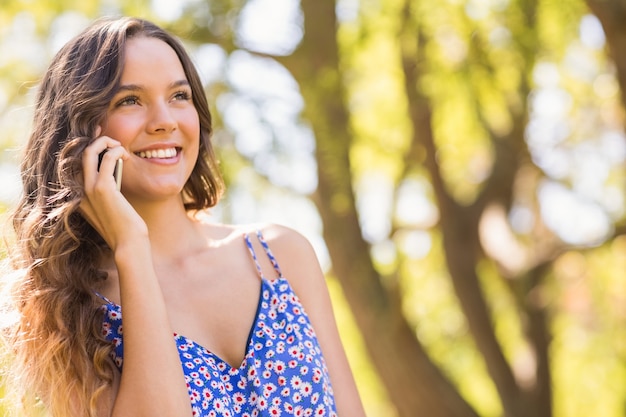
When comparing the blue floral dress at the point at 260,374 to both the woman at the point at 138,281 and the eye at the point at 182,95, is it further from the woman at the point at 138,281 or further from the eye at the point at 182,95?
the eye at the point at 182,95

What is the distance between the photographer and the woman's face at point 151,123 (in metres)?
2.53

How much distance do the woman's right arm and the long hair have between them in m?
0.07

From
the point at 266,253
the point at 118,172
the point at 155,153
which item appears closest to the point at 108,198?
the point at 118,172

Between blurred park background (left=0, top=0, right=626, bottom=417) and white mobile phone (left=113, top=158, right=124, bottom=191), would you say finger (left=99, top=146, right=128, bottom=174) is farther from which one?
blurred park background (left=0, top=0, right=626, bottom=417)

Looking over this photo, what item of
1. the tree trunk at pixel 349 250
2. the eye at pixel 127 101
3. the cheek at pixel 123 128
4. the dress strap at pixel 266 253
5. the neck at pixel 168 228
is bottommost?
the tree trunk at pixel 349 250

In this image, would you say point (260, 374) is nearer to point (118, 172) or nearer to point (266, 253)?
point (266, 253)

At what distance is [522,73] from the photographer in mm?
5668

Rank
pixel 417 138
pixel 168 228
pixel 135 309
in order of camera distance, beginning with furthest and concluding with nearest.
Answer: pixel 417 138 → pixel 168 228 → pixel 135 309

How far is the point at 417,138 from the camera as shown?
5.95 meters

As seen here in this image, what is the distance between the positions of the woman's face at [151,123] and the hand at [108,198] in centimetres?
6

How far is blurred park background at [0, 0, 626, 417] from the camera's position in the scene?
494 cm

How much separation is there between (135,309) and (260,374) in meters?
0.39

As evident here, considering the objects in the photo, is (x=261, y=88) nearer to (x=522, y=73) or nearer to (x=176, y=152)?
(x=522, y=73)

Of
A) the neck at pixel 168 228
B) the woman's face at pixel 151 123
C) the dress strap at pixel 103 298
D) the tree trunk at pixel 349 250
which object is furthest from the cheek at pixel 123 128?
the tree trunk at pixel 349 250
